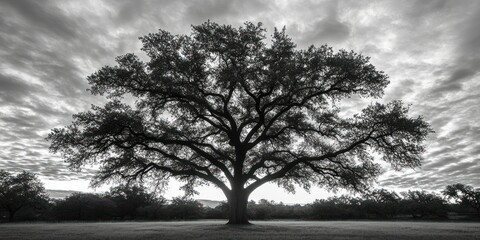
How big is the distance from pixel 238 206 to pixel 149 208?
3712 centimetres

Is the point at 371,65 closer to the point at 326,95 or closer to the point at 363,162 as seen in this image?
the point at 326,95

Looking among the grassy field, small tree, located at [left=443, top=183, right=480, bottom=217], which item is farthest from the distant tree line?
the grassy field

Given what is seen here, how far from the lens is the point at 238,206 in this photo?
25500mm

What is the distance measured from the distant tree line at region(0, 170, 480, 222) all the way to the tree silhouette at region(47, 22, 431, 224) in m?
27.9

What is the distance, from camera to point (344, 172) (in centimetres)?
2645

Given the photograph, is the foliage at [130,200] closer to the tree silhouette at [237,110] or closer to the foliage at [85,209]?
the foliage at [85,209]

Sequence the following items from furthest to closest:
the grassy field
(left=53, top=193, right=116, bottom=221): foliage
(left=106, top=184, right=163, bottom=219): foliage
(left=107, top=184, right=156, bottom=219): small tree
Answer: (left=107, top=184, right=156, bottom=219): small tree → (left=106, top=184, right=163, bottom=219): foliage → (left=53, top=193, right=116, bottom=221): foliage → the grassy field

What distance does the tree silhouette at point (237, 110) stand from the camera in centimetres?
2155

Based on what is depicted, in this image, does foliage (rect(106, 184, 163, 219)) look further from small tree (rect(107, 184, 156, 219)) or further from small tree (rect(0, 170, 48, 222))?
small tree (rect(0, 170, 48, 222))

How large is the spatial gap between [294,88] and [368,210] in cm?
5039

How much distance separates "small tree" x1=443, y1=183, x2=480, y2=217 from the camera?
8356 centimetres

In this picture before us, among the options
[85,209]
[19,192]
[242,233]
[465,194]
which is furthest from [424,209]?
[19,192]

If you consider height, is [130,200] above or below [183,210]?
above

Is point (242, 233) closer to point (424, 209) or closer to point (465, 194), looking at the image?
point (424, 209)
